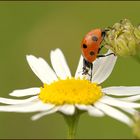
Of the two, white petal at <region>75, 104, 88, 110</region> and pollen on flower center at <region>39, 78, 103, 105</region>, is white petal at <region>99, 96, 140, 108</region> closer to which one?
pollen on flower center at <region>39, 78, 103, 105</region>

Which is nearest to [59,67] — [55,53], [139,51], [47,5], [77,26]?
[55,53]

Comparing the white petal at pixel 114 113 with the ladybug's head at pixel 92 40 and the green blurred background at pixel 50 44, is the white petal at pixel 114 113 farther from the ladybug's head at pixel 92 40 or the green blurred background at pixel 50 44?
the green blurred background at pixel 50 44

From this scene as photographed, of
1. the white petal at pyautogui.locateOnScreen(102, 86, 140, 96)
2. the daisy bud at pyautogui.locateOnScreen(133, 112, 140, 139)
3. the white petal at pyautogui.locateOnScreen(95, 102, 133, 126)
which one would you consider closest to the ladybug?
the white petal at pyautogui.locateOnScreen(102, 86, 140, 96)

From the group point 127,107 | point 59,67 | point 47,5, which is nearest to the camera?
point 127,107

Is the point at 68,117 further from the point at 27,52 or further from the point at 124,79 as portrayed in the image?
the point at 27,52

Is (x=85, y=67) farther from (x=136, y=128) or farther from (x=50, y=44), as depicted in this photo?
(x=50, y=44)

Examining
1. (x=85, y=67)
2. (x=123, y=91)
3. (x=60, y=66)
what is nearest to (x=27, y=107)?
(x=123, y=91)

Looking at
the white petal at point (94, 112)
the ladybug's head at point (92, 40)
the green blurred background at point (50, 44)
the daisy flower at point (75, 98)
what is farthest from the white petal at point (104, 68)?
the green blurred background at point (50, 44)
